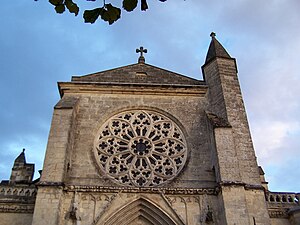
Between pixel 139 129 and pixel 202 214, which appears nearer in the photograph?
pixel 202 214

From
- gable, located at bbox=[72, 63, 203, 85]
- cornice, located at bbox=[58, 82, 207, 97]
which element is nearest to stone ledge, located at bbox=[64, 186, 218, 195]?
cornice, located at bbox=[58, 82, 207, 97]

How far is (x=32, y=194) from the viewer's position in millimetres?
9695

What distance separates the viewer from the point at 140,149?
10.5m

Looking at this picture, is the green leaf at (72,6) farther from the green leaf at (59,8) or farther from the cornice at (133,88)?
the cornice at (133,88)

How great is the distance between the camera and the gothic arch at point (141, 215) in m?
8.95

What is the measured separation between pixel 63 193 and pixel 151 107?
12.7 feet

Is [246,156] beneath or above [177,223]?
above

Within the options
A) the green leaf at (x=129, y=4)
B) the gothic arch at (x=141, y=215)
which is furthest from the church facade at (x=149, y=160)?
the green leaf at (x=129, y=4)

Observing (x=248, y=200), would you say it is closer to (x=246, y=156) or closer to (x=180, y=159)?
(x=246, y=156)

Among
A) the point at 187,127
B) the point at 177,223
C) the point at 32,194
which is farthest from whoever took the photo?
the point at 187,127

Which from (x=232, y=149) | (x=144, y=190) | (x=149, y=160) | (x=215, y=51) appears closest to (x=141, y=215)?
(x=144, y=190)

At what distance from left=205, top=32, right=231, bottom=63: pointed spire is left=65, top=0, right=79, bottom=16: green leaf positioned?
32.1ft

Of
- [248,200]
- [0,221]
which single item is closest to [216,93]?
[248,200]

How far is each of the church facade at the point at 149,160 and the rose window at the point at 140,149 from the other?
0.03 metres
